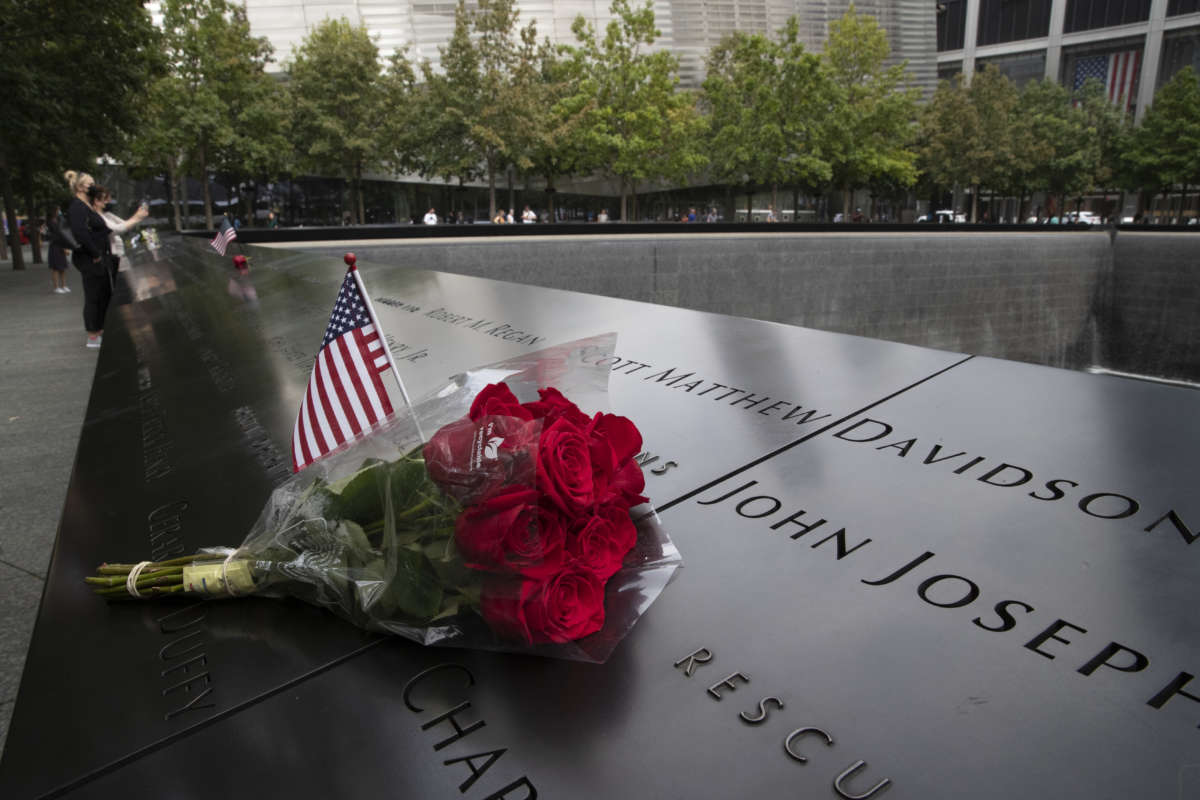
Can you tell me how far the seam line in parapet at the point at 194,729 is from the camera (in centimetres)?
108

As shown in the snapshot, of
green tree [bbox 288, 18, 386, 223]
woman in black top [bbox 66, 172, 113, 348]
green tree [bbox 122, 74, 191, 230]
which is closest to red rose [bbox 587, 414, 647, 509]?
woman in black top [bbox 66, 172, 113, 348]

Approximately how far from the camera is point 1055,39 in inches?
2032

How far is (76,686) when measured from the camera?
1297 millimetres

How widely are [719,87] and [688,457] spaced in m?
36.3

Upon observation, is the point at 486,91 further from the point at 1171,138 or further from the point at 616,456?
the point at 1171,138

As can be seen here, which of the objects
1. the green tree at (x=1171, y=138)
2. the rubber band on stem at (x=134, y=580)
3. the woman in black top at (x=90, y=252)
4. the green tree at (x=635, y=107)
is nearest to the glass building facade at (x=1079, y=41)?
the green tree at (x=1171, y=138)

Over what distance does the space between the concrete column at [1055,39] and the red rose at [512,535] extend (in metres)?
61.0

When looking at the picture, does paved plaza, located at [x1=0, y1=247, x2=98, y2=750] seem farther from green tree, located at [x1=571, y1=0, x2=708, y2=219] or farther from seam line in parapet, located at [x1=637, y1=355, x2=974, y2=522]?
green tree, located at [x1=571, y1=0, x2=708, y2=219]

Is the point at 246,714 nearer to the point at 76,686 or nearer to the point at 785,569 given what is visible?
the point at 76,686

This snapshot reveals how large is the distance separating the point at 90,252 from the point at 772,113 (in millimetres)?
30998

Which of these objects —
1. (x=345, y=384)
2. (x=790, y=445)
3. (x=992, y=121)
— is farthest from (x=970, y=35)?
(x=345, y=384)

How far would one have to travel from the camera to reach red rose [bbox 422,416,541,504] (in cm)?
123

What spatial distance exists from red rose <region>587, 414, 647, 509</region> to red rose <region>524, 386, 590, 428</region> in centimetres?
3

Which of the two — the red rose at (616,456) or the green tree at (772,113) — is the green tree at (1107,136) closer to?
the green tree at (772,113)
